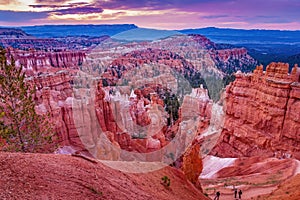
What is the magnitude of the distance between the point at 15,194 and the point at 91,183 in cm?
200

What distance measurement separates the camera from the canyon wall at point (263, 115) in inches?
999

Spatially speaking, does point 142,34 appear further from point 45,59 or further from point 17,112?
point 45,59

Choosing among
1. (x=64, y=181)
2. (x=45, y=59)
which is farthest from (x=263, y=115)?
(x=45, y=59)

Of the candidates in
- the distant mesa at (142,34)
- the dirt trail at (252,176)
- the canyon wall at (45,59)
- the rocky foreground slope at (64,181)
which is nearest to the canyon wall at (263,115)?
the dirt trail at (252,176)

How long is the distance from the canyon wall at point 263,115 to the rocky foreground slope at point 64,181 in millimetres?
19277

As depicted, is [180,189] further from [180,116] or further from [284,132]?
[180,116]

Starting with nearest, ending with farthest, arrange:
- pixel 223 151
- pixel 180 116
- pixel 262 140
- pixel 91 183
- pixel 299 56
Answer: pixel 91 183, pixel 262 140, pixel 223 151, pixel 180 116, pixel 299 56

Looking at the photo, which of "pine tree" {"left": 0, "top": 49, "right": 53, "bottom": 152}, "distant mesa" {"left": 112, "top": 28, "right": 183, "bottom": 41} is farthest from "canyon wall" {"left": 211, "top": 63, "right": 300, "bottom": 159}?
"pine tree" {"left": 0, "top": 49, "right": 53, "bottom": 152}

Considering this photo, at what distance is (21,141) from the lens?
12.7m

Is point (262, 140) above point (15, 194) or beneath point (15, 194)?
beneath

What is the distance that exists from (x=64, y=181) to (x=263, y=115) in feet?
79.8

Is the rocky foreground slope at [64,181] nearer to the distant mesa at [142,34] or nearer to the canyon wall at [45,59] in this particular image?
the distant mesa at [142,34]

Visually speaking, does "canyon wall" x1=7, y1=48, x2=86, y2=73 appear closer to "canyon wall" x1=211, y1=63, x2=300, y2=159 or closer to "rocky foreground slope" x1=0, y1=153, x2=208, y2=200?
"canyon wall" x1=211, y1=63, x2=300, y2=159

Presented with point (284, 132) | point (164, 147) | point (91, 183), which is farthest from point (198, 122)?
point (91, 183)
